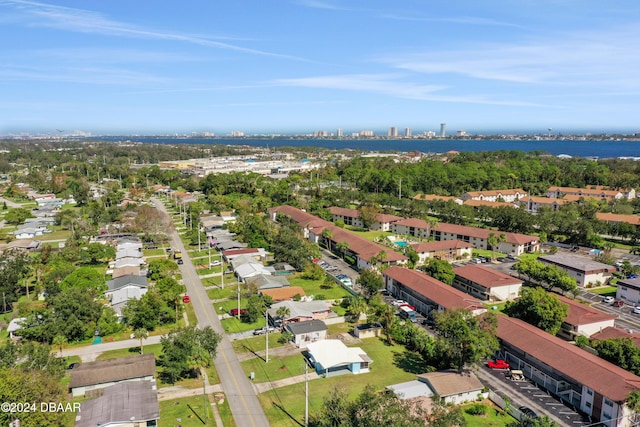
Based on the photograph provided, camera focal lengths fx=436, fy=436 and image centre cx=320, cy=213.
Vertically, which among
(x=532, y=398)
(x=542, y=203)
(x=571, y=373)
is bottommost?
(x=532, y=398)

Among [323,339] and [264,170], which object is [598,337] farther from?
[264,170]

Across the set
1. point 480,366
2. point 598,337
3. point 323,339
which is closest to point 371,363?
point 323,339

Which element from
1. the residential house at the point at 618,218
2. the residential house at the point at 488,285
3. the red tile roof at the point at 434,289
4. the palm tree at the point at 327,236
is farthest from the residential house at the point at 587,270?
the palm tree at the point at 327,236

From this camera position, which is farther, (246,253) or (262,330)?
(246,253)

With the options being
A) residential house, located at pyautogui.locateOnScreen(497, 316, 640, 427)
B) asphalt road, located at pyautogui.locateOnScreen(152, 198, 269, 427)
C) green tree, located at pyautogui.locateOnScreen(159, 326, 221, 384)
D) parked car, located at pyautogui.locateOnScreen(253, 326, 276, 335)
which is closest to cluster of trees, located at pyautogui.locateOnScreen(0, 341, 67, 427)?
green tree, located at pyautogui.locateOnScreen(159, 326, 221, 384)

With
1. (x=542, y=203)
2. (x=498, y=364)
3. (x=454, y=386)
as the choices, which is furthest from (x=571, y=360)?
(x=542, y=203)

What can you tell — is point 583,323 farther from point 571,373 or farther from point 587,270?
point 587,270
